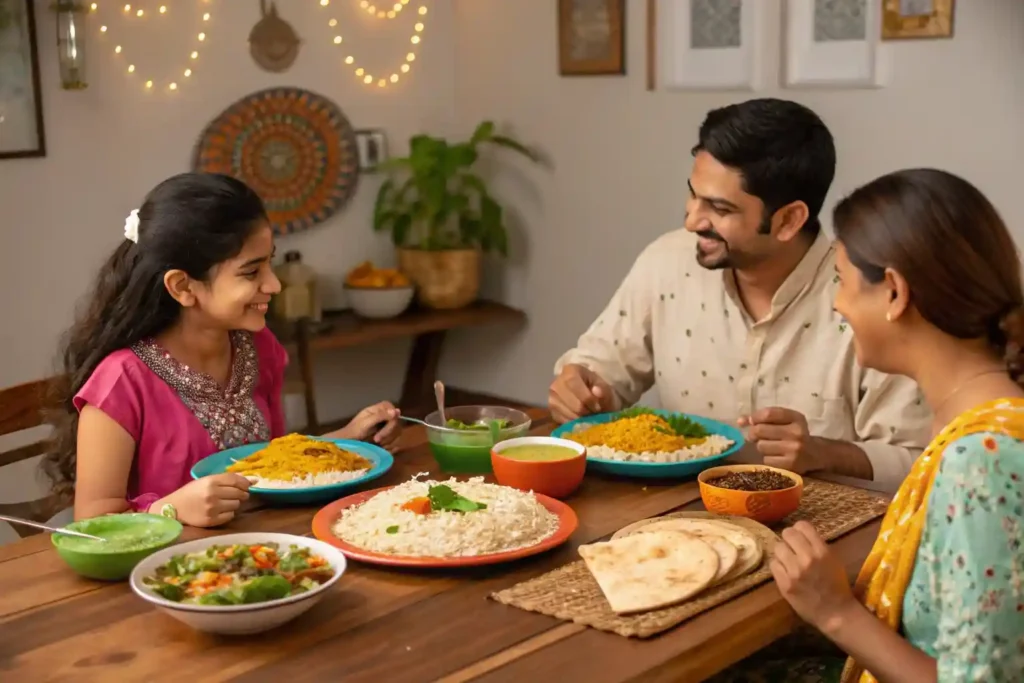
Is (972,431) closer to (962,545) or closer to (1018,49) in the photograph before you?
(962,545)

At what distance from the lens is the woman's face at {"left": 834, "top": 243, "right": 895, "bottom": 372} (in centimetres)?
164

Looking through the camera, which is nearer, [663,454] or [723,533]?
[723,533]

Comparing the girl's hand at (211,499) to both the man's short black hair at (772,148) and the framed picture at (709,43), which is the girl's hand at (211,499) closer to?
the man's short black hair at (772,148)

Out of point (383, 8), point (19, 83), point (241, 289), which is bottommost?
point (241, 289)

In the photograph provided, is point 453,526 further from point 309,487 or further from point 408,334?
point 408,334

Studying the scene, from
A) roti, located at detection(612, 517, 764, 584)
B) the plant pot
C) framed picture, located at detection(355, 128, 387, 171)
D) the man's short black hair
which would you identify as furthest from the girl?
framed picture, located at detection(355, 128, 387, 171)

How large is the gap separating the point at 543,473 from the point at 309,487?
0.38m

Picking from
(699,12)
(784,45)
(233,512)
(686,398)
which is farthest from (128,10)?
(233,512)

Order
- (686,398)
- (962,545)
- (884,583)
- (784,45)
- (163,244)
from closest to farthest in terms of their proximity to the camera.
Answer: (962,545) < (884,583) < (163,244) < (686,398) < (784,45)

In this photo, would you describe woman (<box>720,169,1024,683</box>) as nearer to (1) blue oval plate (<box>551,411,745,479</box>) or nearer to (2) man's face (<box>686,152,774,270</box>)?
(1) blue oval plate (<box>551,411,745,479</box>)

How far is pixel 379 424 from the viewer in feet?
7.49

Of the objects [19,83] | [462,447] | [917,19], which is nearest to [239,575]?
[462,447]

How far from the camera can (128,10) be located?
390cm

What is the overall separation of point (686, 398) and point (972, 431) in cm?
126
